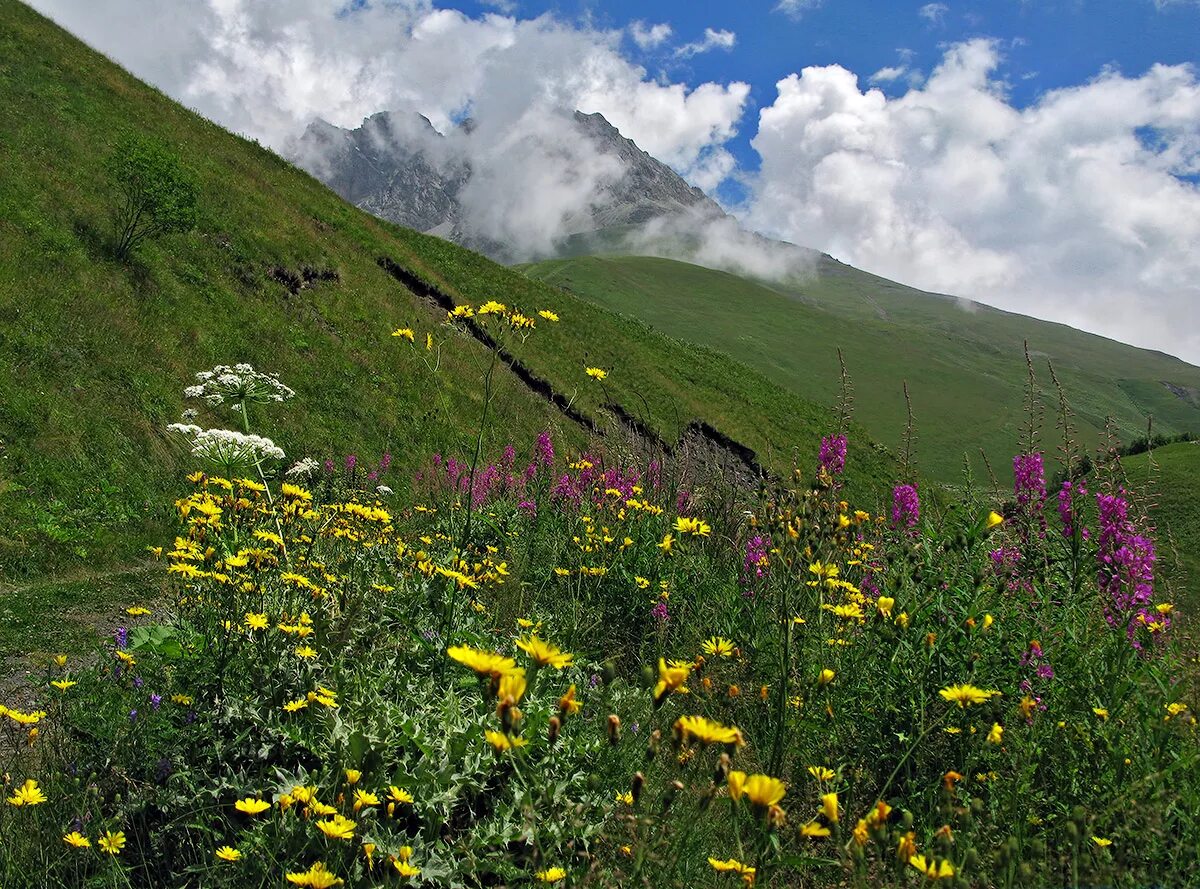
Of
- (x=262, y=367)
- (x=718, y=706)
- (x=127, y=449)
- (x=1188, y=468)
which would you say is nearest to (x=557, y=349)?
(x=262, y=367)

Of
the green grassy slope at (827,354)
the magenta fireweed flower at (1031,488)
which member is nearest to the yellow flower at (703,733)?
the magenta fireweed flower at (1031,488)

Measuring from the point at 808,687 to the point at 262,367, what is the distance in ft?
42.5

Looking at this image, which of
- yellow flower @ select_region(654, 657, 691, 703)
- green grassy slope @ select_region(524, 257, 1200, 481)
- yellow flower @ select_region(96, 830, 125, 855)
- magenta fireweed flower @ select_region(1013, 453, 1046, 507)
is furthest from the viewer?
green grassy slope @ select_region(524, 257, 1200, 481)

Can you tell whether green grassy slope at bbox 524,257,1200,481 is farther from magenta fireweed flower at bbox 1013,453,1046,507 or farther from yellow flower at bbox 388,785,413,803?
yellow flower at bbox 388,785,413,803

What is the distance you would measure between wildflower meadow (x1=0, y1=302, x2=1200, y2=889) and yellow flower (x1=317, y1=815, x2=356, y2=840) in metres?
0.03

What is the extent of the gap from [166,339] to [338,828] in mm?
12735

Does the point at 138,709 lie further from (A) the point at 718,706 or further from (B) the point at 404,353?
(B) the point at 404,353

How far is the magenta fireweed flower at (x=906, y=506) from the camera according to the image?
18.3 ft

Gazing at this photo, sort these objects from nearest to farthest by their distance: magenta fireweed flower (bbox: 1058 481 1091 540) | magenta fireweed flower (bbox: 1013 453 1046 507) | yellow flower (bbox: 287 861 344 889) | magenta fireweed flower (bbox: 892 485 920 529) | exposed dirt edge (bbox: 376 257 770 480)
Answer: yellow flower (bbox: 287 861 344 889)
magenta fireweed flower (bbox: 1058 481 1091 540)
magenta fireweed flower (bbox: 1013 453 1046 507)
magenta fireweed flower (bbox: 892 485 920 529)
exposed dirt edge (bbox: 376 257 770 480)

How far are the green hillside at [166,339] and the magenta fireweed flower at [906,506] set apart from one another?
83cm

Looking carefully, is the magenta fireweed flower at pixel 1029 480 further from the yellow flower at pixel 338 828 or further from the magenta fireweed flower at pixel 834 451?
the yellow flower at pixel 338 828

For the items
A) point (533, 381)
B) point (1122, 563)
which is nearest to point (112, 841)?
point (1122, 563)

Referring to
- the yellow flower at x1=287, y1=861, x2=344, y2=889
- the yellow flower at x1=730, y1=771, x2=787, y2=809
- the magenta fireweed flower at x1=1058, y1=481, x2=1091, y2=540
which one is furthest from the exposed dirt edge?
the yellow flower at x1=730, y1=771, x2=787, y2=809

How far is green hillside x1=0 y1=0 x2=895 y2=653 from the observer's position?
8.80 m
